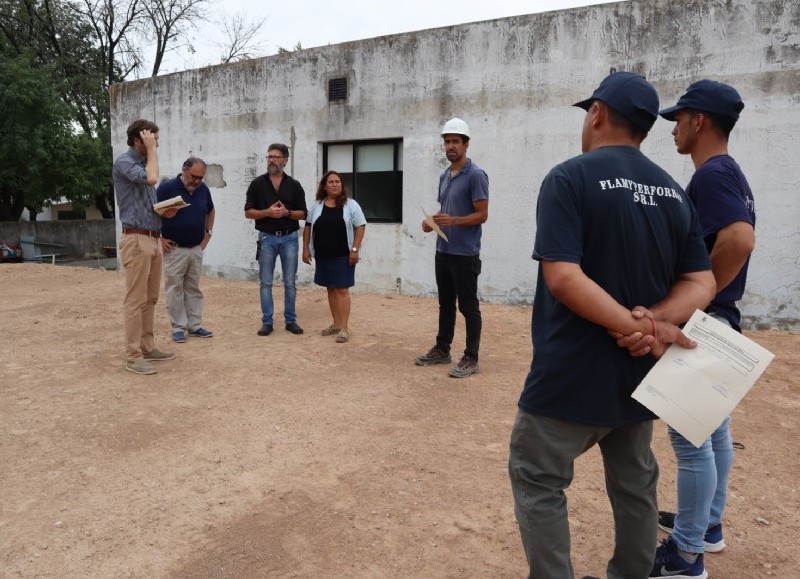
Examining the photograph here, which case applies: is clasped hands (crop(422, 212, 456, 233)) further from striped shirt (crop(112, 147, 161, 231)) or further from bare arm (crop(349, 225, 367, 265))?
striped shirt (crop(112, 147, 161, 231))

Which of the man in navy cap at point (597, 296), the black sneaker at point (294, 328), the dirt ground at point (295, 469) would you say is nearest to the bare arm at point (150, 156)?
the dirt ground at point (295, 469)

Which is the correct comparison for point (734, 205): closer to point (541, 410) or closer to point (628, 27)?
point (541, 410)

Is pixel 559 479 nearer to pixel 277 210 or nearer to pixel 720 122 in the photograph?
pixel 720 122

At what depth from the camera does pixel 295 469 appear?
3408 millimetres

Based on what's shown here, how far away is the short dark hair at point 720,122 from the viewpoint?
235cm

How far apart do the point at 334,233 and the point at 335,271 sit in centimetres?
39

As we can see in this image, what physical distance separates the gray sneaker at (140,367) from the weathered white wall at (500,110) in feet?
11.1

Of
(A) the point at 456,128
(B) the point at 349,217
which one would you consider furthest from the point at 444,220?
(B) the point at 349,217

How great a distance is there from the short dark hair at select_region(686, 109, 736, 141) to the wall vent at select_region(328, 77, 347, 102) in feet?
26.8

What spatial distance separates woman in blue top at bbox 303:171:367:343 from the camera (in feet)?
20.3

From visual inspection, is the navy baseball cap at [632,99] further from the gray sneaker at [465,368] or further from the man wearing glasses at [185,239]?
the man wearing glasses at [185,239]

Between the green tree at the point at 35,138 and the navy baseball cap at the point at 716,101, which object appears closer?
the navy baseball cap at the point at 716,101

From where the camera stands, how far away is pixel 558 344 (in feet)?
6.15

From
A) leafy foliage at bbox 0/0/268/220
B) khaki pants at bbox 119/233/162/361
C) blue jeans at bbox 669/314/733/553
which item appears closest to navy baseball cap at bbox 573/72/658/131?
blue jeans at bbox 669/314/733/553
